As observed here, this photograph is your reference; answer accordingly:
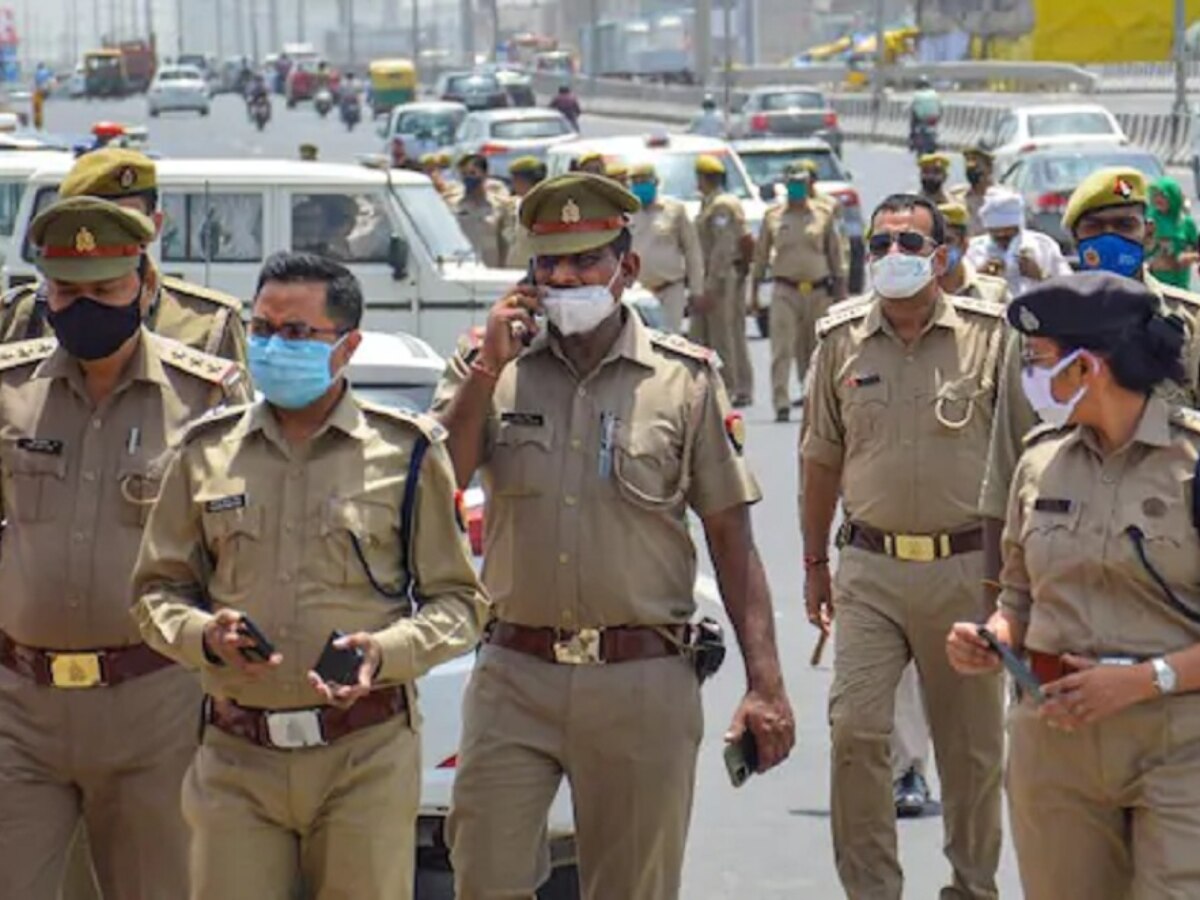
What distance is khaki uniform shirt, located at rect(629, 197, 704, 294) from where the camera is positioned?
75.5ft

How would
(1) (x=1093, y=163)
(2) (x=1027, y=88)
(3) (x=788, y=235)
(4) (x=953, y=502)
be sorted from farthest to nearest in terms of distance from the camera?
(2) (x=1027, y=88)
(1) (x=1093, y=163)
(3) (x=788, y=235)
(4) (x=953, y=502)

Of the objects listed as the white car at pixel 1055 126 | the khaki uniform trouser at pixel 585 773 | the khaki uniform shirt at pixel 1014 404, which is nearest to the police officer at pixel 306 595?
the khaki uniform trouser at pixel 585 773

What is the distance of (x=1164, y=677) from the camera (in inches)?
266

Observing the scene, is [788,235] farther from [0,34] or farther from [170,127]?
[0,34]

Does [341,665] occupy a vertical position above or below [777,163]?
above

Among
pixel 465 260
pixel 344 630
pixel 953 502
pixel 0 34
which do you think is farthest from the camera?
pixel 0 34

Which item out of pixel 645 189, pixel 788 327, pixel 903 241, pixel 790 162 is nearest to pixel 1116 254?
pixel 903 241

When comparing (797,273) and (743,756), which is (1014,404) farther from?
(797,273)

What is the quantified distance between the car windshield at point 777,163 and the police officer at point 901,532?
2571cm

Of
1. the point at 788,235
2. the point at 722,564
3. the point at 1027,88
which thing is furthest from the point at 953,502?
the point at 1027,88

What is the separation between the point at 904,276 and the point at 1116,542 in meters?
2.75

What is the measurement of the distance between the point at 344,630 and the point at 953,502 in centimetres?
300

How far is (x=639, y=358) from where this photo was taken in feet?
25.4

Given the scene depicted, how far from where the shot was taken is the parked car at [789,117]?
59406 mm
